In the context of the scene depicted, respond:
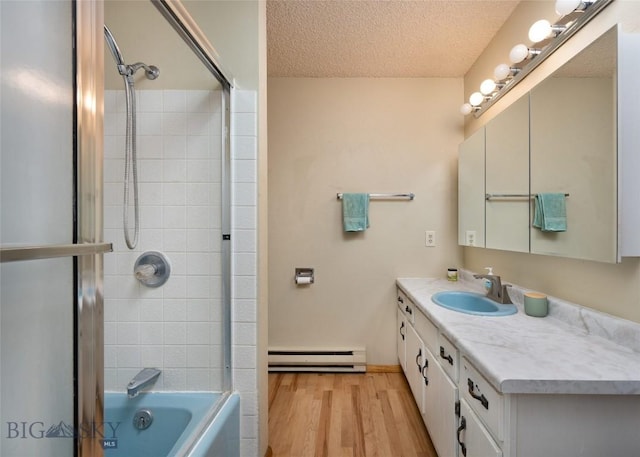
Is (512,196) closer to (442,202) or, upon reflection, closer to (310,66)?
(442,202)

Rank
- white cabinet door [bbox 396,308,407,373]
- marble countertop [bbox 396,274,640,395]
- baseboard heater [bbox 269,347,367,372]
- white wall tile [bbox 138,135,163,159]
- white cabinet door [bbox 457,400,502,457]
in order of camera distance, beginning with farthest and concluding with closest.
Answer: baseboard heater [bbox 269,347,367,372]
white cabinet door [bbox 396,308,407,373]
white wall tile [bbox 138,135,163,159]
white cabinet door [bbox 457,400,502,457]
marble countertop [bbox 396,274,640,395]

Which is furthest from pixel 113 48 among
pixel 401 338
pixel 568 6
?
pixel 401 338

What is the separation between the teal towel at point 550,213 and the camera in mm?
1182

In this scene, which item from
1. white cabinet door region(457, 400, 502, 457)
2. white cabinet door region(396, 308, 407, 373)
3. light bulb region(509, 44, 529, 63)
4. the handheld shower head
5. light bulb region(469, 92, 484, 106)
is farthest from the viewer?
white cabinet door region(396, 308, 407, 373)

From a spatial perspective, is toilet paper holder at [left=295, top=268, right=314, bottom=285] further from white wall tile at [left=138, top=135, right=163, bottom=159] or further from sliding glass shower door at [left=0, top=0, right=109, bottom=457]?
sliding glass shower door at [left=0, top=0, right=109, bottom=457]

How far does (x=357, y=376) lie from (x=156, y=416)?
148cm

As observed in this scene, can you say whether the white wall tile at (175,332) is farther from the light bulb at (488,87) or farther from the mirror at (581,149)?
the light bulb at (488,87)

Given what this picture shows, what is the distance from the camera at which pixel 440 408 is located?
1.31 meters

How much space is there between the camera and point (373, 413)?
1.78m

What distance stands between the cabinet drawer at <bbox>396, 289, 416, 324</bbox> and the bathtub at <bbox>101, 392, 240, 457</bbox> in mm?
1182

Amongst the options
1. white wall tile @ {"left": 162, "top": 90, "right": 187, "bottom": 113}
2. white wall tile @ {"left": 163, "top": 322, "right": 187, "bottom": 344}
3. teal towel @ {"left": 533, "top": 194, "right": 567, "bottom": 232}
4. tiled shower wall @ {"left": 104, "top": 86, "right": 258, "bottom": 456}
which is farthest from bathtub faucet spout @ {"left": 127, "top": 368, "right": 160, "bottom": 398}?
teal towel @ {"left": 533, "top": 194, "right": 567, "bottom": 232}

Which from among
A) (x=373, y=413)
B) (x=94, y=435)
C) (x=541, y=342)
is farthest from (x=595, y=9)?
(x=373, y=413)

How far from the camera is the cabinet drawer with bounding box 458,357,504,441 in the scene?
0.82m

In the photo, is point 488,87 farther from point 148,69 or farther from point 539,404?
point 148,69
